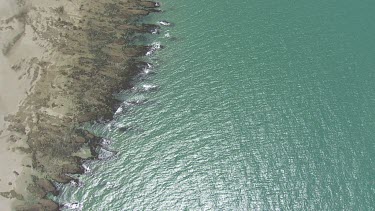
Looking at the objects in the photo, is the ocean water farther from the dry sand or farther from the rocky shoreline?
the dry sand

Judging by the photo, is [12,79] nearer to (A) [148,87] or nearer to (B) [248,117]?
(A) [148,87]

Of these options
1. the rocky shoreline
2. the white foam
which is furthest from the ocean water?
the rocky shoreline

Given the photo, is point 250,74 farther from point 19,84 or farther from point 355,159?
point 19,84

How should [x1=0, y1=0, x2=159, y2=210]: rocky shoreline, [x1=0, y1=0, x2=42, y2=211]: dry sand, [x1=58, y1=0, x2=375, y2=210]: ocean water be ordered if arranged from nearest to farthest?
[x1=0, y1=0, x2=42, y2=211]: dry sand < [x1=0, y1=0, x2=159, y2=210]: rocky shoreline < [x1=58, y1=0, x2=375, y2=210]: ocean water

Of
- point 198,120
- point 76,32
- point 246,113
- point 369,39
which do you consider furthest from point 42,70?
point 369,39

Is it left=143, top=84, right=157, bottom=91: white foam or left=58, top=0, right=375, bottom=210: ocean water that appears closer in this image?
left=58, top=0, right=375, bottom=210: ocean water

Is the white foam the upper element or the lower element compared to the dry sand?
lower

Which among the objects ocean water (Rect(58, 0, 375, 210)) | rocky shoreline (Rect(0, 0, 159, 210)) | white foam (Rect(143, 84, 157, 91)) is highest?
rocky shoreline (Rect(0, 0, 159, 210))

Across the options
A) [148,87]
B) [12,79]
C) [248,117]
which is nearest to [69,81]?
[12,79]
